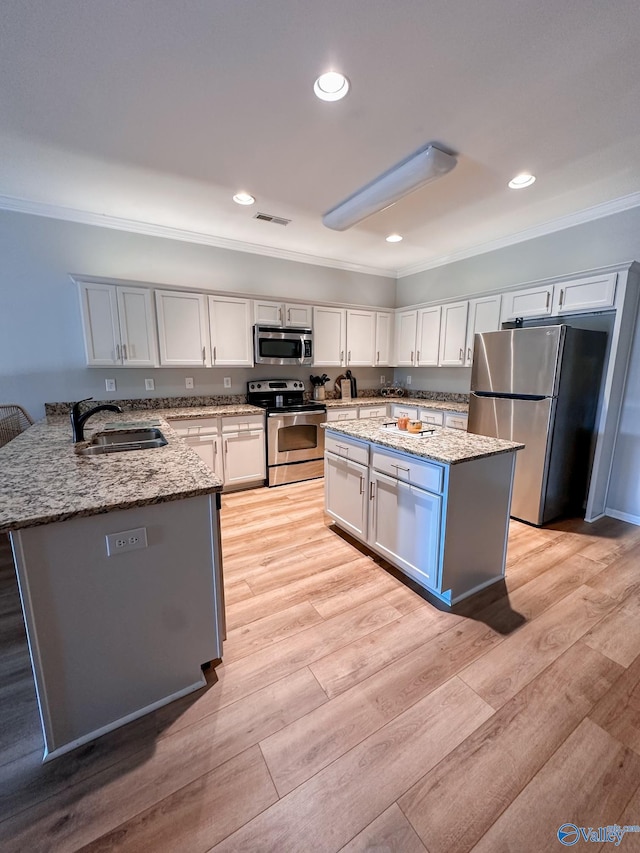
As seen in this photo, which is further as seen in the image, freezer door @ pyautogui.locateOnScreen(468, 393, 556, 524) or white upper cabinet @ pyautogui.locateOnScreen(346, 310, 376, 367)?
white upper cabinet @ pyautogui.locateOnScreen(346, 310, 376, 367)

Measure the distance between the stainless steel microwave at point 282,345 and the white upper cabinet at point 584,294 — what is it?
8.40 feet

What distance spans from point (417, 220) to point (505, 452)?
8.28 ft

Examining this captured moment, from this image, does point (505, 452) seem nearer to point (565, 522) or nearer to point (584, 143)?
point (565, 522)

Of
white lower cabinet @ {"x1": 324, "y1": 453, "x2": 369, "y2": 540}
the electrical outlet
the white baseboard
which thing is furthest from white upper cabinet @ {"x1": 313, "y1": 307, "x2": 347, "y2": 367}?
the electrical outlet

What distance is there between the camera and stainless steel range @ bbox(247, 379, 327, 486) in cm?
387

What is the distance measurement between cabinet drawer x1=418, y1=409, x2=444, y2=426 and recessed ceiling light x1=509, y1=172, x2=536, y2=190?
2.23 m

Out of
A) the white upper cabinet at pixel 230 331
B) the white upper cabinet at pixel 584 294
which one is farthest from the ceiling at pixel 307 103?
the white upper cabinet at pixel 230 331

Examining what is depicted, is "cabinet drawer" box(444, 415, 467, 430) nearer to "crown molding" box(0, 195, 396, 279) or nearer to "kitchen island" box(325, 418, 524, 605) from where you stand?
"kitchen island" box(325, 418, 524, 605)

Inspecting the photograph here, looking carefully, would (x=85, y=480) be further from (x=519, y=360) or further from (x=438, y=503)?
(x=519, y=360)

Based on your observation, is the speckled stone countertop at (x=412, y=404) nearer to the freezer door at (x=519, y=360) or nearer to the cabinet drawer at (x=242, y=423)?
the freezer door at (x=519, y=360)

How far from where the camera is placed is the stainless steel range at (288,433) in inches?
152

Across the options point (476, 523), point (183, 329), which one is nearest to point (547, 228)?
point (476, 523)

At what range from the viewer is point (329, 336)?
443cm

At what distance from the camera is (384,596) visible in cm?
208
